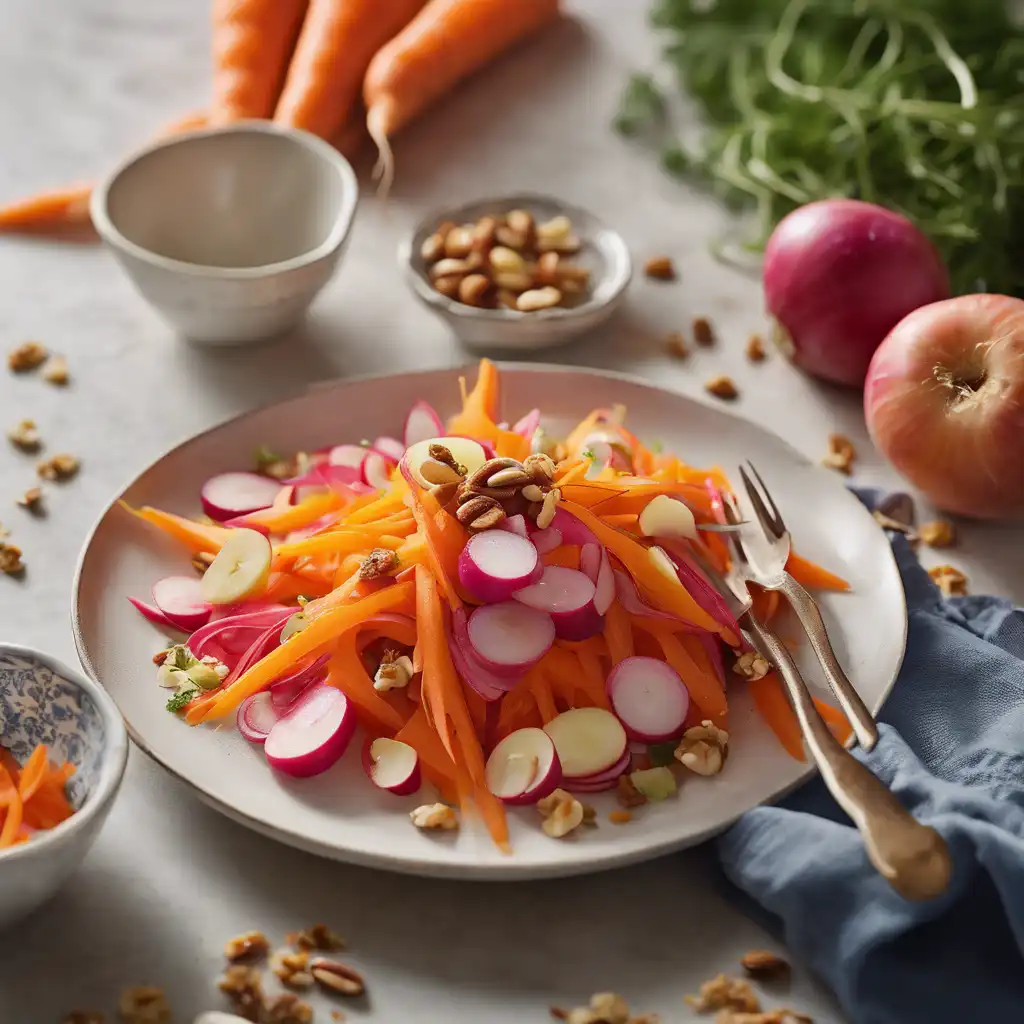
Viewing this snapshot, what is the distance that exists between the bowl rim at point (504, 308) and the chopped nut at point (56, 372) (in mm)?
555

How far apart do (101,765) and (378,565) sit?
13.7 inches

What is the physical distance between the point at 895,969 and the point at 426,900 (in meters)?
0.46

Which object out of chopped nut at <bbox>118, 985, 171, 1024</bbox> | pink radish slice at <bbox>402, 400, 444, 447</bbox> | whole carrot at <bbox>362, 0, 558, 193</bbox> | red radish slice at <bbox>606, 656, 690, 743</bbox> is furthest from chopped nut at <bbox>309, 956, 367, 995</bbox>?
whole carrot at <bbox>362, 0, 558, 193</bbox>

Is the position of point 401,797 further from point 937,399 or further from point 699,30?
point 699,30

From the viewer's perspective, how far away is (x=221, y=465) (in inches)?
69.7

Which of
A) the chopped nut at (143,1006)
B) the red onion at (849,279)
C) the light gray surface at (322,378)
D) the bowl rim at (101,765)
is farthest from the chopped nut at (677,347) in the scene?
the chopped nut at (143,1006)

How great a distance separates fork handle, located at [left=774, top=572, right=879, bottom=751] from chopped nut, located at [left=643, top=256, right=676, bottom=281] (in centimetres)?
92

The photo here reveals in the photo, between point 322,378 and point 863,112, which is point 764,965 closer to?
point 322,378

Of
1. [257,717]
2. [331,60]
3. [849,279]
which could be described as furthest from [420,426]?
[331,60]

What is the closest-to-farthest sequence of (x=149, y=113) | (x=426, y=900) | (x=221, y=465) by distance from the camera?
(x=426, y=900) → (x=221, y=465) → (x=149, y=113)

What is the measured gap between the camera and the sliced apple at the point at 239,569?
1.51 meters

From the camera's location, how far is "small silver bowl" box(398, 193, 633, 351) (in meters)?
2.06

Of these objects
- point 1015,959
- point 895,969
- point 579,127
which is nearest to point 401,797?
point 895,969

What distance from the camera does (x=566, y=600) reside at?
141 cm
